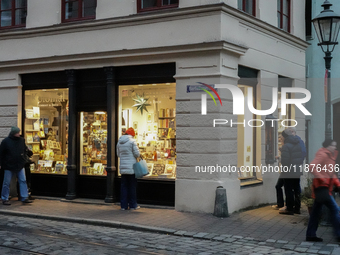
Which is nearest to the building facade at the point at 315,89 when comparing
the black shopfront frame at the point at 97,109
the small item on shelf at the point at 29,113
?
the black shopfront frame at the point at 97,109

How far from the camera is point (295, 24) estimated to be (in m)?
14.3

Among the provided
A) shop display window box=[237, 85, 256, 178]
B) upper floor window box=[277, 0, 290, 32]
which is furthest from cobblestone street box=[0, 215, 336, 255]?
upper floor window box=[277, 0, 290, 32]

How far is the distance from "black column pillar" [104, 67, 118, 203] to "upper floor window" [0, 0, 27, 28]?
350cm

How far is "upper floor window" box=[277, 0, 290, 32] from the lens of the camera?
44.6 feet

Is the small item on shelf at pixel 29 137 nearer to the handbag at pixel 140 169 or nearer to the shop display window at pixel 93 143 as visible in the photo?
the shop display window at pixel 93 143

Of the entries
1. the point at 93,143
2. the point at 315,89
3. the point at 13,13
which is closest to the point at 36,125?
the point at 93,143

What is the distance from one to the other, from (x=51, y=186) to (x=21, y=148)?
1494mm

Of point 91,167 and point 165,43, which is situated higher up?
point 165,43

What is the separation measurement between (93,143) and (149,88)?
2191mm

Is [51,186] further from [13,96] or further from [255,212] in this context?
[255,212]

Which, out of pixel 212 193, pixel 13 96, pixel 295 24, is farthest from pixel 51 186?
pixel 295 24

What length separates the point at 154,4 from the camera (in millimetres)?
11477

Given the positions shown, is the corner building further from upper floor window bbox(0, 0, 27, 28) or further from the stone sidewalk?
the stone sidewalk

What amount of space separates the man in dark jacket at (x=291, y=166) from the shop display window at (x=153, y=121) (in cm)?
262
